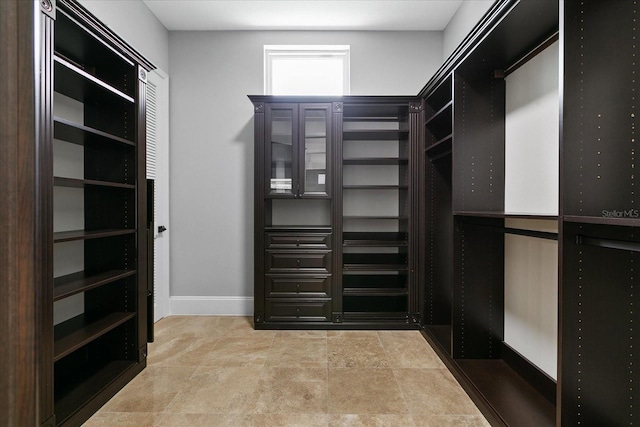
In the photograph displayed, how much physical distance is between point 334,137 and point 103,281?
7.21 feet

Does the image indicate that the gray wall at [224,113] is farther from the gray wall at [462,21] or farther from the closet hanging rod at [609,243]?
the closet hanging rod at [609,243]

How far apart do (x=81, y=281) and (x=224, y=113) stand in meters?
2.23

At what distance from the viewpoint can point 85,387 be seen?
6.69 feet

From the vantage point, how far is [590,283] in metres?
1.35

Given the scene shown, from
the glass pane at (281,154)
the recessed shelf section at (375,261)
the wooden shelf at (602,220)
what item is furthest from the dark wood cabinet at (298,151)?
the wooden shelf at (602,220)

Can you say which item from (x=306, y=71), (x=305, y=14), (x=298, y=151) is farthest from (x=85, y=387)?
(x=305, y=14)

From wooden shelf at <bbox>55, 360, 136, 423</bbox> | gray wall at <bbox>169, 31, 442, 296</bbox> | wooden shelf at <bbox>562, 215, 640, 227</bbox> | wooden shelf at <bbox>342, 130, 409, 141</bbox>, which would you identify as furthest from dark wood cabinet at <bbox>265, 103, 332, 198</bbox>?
wooden shelf at <bbox>562, 215, 640, 227</bbox>

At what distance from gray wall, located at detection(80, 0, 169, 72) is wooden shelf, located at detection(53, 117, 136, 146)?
40.0 inches

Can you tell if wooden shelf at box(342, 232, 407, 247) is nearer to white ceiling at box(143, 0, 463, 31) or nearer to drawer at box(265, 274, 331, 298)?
drawer at box(265, 274, 331, 298)

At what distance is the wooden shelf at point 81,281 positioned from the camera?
182 centimetres

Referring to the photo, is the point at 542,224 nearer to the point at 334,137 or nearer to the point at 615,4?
the point at 615,4

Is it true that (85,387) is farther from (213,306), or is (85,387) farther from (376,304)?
(376,304)

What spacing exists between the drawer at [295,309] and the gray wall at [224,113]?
68 centimetres

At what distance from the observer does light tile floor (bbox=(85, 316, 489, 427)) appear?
1.90 metres
